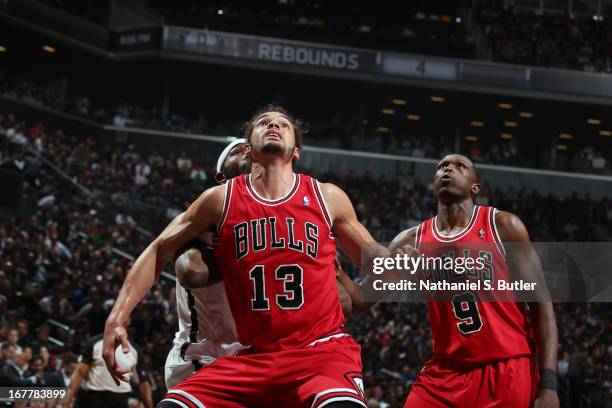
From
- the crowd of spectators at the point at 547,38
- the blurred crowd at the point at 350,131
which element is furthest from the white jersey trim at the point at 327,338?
the crowd of spectators at the point at 547,38

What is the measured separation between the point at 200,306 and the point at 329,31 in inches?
1141

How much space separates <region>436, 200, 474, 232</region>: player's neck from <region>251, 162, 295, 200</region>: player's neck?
148cm

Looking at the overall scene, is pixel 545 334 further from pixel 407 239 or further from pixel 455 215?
pixel 407 239

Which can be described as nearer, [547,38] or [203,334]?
[203,334]

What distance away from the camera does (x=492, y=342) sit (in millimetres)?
5387

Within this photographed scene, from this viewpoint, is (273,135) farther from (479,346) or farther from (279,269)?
(479,346)

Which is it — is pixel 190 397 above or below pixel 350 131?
below

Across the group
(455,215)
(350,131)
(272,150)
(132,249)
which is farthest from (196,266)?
(350,131)

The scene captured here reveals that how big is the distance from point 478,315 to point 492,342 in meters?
0.19

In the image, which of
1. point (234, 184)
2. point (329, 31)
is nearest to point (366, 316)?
point (234, 184)

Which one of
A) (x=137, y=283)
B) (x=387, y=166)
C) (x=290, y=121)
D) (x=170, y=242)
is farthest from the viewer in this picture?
(x=387, y=166)

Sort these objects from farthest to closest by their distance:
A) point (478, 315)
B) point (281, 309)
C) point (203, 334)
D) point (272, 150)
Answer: point (203, 334) → point (478, 315) → point (272, 150) → point (281, 309)

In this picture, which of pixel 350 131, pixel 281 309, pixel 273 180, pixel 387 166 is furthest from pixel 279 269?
pixel 350 131

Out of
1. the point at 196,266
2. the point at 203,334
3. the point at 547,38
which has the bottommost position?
the point at 203,334
